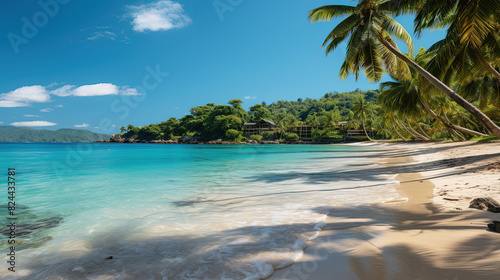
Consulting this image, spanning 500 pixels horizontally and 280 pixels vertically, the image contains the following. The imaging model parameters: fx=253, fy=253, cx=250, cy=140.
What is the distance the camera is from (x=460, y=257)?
246 centimetres

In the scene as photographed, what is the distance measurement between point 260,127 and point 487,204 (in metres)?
79.0

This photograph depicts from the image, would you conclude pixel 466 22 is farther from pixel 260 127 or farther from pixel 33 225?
pixel 260 127

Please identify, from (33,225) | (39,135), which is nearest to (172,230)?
(33,225)

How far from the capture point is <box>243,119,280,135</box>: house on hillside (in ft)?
262

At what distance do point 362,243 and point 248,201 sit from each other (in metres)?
3.41

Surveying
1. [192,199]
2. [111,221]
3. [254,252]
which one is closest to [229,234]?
[254,252]

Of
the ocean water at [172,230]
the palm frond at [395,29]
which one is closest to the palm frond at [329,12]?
the palm frond at [395,29]

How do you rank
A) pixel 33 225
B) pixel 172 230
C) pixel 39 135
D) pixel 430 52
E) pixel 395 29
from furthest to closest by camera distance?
pixel 39 135, pixel 430 52, pixel 395 29, pixel 33 225, pixel 172 230

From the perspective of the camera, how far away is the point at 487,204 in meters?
3.95

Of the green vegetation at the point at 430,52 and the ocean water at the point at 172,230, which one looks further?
the green vegetation at the point at 430,52

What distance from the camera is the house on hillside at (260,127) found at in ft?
262

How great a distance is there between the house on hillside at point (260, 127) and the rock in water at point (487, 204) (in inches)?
2919

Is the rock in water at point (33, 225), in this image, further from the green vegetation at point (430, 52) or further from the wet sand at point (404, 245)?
the green vegetation at point (430, 52)

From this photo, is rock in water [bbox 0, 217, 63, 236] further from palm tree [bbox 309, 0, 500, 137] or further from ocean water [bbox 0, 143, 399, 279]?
palm tree [bbox 309, 0, 500, 137]
